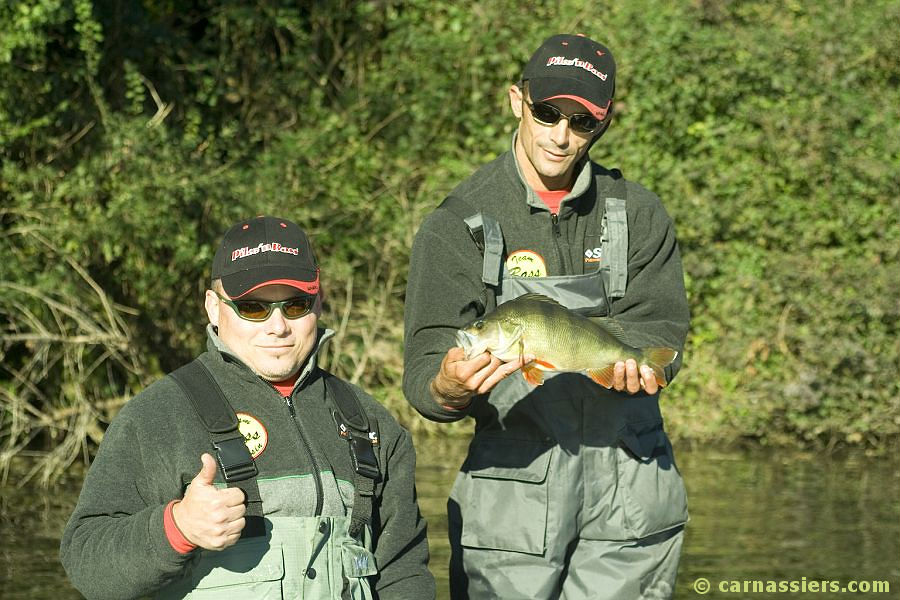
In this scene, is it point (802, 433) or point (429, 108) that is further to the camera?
point (429, 108)

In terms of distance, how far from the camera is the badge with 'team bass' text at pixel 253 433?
383 centimetres

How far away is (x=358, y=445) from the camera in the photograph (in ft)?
13.0

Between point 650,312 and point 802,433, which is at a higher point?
point 650,312

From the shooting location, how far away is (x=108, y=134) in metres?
11.4

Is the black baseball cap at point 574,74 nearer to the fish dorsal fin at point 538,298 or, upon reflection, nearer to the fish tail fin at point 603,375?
the fish dorsal fin at point 538,298

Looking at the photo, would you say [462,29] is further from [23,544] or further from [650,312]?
[650,312]

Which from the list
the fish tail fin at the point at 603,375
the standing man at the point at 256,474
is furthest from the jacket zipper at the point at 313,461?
the fish tail fin at the point at 603,375

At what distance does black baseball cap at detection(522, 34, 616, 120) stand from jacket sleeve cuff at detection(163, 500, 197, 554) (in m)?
2.10

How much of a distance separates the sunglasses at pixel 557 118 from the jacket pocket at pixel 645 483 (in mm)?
1054

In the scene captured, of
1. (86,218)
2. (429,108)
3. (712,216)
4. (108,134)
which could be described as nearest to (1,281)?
A: (86,218)

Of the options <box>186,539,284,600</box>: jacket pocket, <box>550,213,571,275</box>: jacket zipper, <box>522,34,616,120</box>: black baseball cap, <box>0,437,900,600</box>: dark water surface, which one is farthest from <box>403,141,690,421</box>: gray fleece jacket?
<box>0,437,900,600</box>: dark water surface

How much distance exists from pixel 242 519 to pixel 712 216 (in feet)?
29.9

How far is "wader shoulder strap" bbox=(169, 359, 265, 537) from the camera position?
12.1 feet

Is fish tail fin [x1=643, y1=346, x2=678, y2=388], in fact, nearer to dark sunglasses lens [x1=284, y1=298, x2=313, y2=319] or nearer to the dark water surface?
dark sunglasses lens [x1=284, y1=298, x2=313, y2=319]
